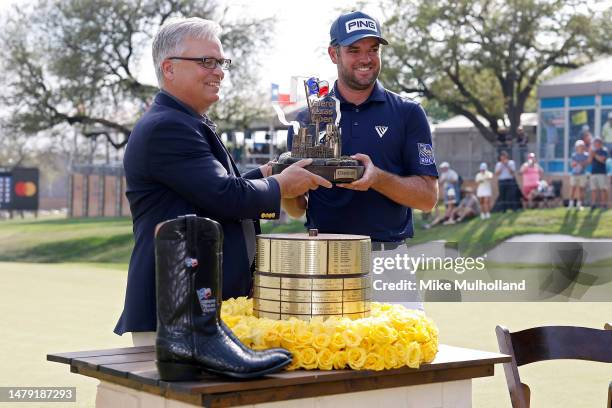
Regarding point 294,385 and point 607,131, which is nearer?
point 294,385

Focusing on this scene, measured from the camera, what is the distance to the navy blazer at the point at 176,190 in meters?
3.48

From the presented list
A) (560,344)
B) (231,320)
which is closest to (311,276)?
(231,320)

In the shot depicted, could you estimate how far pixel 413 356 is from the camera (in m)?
3.42

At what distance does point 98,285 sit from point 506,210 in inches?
448

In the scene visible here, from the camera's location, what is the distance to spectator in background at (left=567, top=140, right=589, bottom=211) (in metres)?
24.2

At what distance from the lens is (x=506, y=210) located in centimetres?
2572

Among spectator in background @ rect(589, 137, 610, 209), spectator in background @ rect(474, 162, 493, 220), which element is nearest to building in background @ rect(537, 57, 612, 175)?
spectator in background @ rect(474, 162, 493, 220)

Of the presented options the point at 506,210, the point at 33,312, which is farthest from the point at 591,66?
the point at 33,312

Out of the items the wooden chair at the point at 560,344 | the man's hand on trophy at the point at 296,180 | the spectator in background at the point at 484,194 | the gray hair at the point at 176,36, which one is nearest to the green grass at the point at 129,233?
the spectator in background at the point at 484,194

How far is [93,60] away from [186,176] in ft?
122

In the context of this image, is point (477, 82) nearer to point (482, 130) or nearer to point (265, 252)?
point (482, 130)

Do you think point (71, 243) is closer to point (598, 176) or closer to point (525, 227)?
point (525, 227)

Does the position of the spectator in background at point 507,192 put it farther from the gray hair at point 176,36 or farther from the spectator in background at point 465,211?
the gray hair at point 176,36

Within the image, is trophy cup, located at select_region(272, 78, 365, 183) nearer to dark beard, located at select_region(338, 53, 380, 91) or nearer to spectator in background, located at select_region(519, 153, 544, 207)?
dark beard, located at select_region(338, 53, 380, 91)
